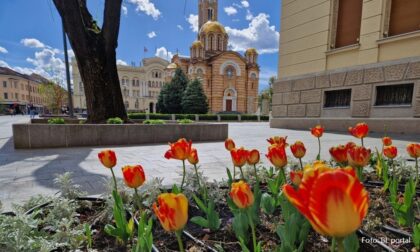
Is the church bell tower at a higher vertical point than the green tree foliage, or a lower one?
higher

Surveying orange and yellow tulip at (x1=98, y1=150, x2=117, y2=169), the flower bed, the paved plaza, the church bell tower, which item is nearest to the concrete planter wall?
the paved plaza

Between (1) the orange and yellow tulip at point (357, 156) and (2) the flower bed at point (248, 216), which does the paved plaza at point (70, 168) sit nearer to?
(2) the flower bed at point (248, 216)

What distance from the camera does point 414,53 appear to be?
8.30 meters

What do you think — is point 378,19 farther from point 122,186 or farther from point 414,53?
point 122,186

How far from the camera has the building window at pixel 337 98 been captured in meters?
10.5

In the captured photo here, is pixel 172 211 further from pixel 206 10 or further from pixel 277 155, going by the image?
pixel 206 10

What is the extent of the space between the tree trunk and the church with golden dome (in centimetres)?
3590

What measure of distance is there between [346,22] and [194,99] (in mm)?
24200

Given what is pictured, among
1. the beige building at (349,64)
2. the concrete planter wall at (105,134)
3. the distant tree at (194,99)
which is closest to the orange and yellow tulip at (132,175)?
the concrete planter wall at (105,134)

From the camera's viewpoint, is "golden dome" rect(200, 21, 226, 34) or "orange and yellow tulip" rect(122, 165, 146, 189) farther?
"golden dome" rect(200, 21, 226, 34)

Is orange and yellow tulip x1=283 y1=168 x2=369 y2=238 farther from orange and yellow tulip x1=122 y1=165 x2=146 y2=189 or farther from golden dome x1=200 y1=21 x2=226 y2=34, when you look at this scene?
golden dome x1=200 y1=21 x2=226 y2=34

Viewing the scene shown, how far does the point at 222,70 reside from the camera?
44.6 m

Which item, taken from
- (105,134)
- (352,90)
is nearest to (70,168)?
(105,134)

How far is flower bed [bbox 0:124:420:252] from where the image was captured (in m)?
0.56
